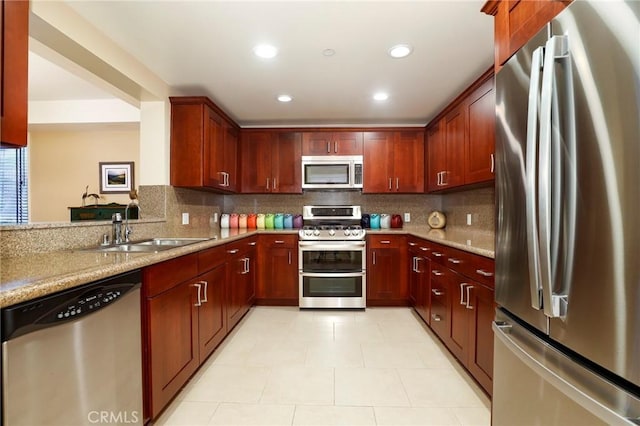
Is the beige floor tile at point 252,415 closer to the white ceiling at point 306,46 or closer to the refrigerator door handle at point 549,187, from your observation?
the refrigerator door handle at point 549,187

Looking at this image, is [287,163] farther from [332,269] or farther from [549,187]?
[549,187]

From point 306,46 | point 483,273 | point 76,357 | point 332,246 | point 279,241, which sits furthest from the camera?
point 279,241

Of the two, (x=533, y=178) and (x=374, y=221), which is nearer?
(x=533, y=178)

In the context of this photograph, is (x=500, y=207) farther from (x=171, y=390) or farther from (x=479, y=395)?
(x=171, y=390)

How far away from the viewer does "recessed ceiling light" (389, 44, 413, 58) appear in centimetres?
203

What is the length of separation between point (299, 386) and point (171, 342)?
85 cm

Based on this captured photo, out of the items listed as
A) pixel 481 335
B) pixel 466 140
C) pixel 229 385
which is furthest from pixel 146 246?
pixel 466 140

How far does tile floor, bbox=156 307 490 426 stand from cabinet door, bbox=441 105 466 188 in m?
1.50

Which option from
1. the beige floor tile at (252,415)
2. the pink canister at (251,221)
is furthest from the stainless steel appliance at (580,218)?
the pink canister at (251,221)

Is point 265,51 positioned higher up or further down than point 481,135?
higher up

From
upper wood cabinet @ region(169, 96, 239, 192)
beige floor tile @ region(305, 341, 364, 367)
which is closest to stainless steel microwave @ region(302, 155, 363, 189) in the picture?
upper wood cabinet @ region(169, 96, 239, 192)

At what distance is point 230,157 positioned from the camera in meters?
3.54

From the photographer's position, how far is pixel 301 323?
118 inches

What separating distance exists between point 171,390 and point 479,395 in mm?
1832
